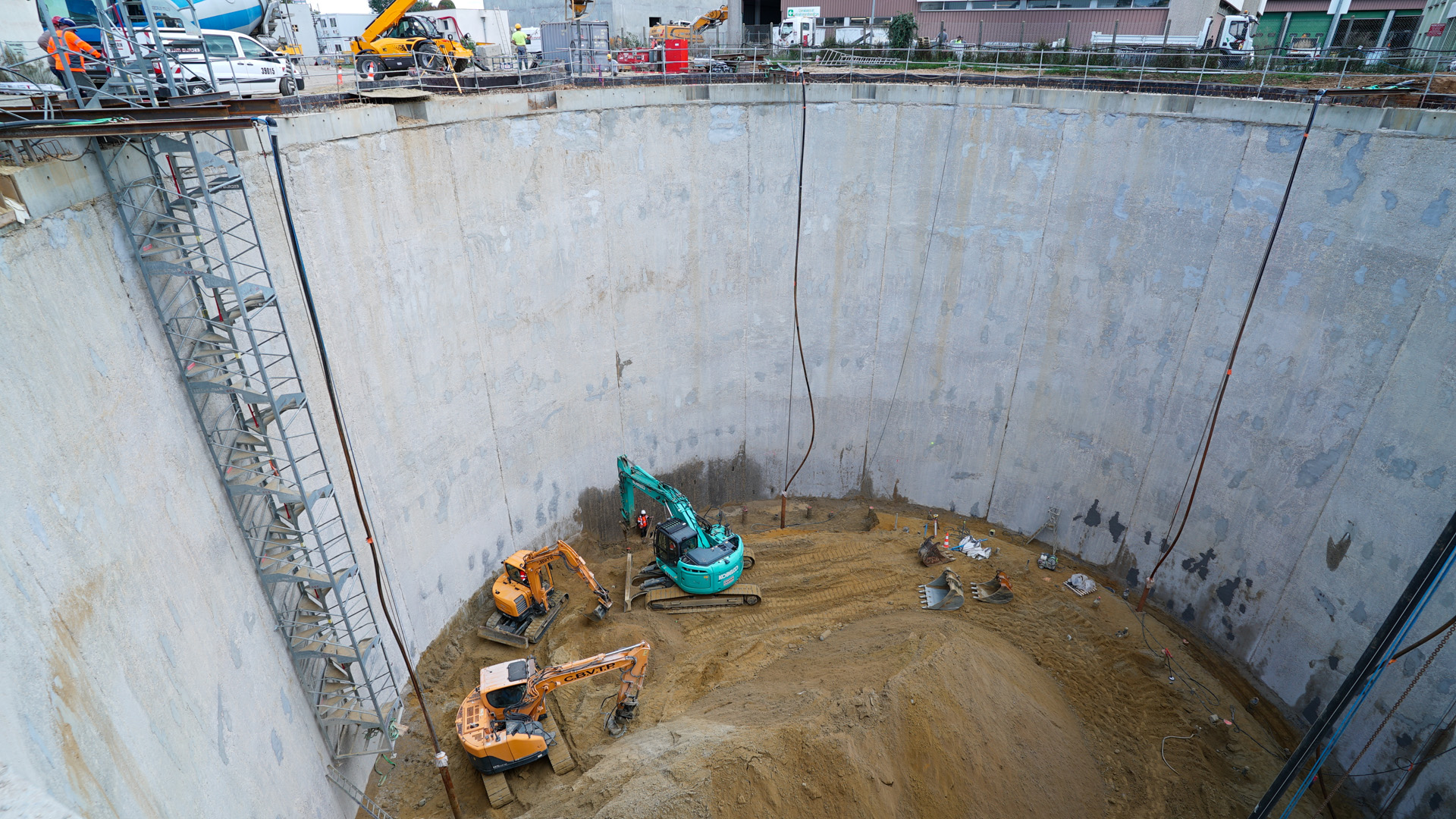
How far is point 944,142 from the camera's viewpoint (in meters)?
17.8

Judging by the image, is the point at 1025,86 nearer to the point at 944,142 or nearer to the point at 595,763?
the point at 944,142

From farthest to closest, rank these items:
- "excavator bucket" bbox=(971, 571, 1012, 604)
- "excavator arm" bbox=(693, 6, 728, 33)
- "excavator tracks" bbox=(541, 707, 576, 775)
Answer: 1. "excavator arm" bbox=(693, 6, 728, 33)
2. "excavator bucket" bbox=(971, 571, 1012, 604)
3. "excavator tracks" bbox=(541, 707, 576, 775)

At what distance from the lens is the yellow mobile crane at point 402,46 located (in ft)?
61.1

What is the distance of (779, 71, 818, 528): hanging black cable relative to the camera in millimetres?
18016

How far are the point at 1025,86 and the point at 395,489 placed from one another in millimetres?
16002

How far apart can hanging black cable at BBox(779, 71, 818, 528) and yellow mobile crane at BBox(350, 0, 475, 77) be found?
842 cm

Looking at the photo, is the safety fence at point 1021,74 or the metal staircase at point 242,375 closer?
the metal staircase at point 242,375

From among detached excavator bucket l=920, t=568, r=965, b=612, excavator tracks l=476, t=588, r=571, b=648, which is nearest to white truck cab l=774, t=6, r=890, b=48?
detached excavator bucket l=920, t=568, r=965, b=612

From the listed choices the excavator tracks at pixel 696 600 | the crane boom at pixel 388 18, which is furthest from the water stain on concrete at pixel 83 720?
the crane boom at pixel 388 18

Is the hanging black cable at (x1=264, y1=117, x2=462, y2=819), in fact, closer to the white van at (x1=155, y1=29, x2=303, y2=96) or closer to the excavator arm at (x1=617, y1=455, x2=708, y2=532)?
the white van at (x1=155, y1=29, x2=303, y2=96)

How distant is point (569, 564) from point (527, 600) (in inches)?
46.3

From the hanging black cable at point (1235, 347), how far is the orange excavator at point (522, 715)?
11.5 metres

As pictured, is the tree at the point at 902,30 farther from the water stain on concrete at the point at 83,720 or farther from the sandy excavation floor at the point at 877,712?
the water stain on concrete at the point at 83,720

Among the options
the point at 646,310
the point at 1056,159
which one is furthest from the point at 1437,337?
the point at 646,310
